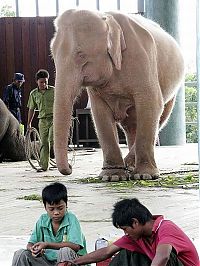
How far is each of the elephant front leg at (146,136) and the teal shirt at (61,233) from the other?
5.14 meters

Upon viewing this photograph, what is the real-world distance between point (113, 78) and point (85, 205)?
2758 millimetres

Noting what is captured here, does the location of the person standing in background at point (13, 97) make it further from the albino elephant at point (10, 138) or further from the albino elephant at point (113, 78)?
the albino elephant at point (113, 78)

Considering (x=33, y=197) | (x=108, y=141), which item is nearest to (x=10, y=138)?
(x=108, y=141)

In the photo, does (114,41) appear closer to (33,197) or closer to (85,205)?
(33,197)

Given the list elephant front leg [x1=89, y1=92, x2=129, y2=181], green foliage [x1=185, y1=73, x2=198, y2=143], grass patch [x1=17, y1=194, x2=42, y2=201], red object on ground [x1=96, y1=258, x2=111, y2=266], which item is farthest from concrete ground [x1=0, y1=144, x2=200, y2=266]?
green foliage [x1=185, y1=73, x2=198, y2=143]

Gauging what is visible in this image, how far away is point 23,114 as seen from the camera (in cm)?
1983

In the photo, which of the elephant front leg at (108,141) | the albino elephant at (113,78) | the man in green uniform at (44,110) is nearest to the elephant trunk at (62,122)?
the albino elephant at (113,78)

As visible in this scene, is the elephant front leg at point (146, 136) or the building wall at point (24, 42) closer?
the elephant front leg at point (146, 136)

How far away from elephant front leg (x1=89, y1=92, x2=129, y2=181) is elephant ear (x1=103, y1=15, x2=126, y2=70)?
0.56 metres

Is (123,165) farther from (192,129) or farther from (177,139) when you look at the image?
(192,129)

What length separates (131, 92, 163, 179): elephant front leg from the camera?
30.3ft

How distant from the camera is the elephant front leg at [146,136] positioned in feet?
30.3

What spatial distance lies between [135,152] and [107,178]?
0.45 metres

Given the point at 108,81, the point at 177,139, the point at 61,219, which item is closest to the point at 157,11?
the point at 177,139
